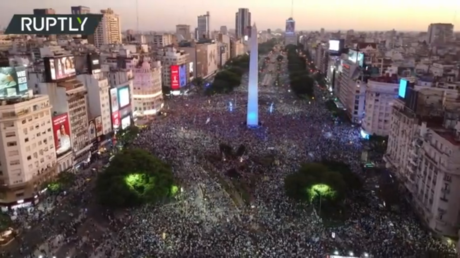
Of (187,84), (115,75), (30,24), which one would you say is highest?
(30,24)

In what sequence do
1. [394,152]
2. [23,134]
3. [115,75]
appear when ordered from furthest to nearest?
[115,75] → [394,152] → [23,134]

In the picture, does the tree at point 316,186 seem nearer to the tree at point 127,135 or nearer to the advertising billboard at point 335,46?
the tree at point 127,135

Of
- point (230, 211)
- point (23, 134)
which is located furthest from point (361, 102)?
point (23, 134)

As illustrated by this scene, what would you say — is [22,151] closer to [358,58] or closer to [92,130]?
[92,130]

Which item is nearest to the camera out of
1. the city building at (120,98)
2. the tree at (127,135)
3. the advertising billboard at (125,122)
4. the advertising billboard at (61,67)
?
the advertising billboard at (61,67)

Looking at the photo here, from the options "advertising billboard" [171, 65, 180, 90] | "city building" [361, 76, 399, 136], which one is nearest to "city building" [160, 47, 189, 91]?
"advertising billboard" [171, 65, 180, 90]

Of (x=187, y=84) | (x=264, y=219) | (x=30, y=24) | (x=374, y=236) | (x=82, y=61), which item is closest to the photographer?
(x=30, y=24)

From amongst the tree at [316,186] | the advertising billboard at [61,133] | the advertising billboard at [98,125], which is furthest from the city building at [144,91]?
the tree at [316,186]

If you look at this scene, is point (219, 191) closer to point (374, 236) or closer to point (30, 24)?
point (374, 236)

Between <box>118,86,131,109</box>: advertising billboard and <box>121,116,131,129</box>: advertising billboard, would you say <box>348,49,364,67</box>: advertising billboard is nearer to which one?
<box>118,86,131,109</box>: advertising billboard
